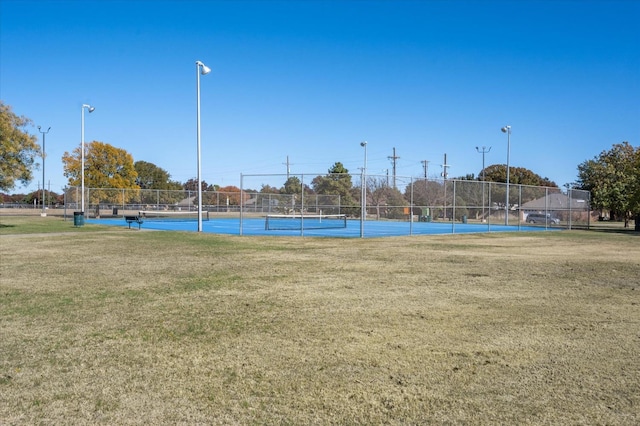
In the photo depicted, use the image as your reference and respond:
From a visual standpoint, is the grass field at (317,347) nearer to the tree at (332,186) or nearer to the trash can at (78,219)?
the trash can at (78,219)

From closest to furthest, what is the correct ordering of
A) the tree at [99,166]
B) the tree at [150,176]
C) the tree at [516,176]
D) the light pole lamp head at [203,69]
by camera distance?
the light pole lamp head at [203,69]
the tree at [99,166]
the tree at [516,176]
the tree at [150,176]

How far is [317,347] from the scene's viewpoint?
5.27m

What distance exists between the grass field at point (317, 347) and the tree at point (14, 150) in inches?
807

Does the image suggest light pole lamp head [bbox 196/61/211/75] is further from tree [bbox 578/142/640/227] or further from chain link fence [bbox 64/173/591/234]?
tree [bbox 578/142/640/227]

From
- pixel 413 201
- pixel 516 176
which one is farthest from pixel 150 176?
pixel 413 201

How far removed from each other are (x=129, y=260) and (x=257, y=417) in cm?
1056

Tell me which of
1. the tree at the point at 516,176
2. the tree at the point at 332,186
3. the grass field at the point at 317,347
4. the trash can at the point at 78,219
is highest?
the tree at the point at 516,176

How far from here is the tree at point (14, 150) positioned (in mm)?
27562

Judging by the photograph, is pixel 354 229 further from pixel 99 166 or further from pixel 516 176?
pixel 516 176

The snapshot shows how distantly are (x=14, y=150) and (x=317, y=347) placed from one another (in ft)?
93.9

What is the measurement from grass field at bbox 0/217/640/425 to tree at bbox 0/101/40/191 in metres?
20.5

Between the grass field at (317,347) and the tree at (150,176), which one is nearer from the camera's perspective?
the grass field at (317,347)

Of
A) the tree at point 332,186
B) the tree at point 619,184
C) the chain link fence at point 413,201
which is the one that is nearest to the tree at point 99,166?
the chain link fence at point 413,201

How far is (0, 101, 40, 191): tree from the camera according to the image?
90.4 ft
